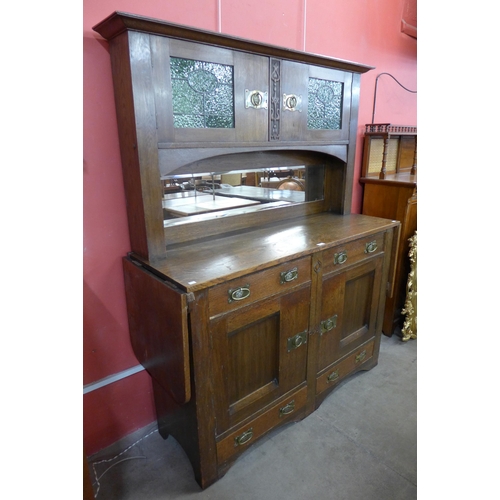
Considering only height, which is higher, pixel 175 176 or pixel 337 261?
pixel 175 176

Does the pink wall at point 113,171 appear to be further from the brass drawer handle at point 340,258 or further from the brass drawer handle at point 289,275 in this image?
the brass drawer handle at point 340,258

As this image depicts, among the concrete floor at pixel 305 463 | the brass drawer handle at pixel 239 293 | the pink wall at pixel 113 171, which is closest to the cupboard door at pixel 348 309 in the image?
the concrete floor at pixel 305 463

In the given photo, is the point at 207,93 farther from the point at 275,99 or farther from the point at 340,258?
the point at 340,258

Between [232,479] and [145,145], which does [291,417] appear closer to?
[232,479]

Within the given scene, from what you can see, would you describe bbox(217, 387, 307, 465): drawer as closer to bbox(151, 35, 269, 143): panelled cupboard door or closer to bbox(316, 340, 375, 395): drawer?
bbox(316, 340, 375, 395): drawer

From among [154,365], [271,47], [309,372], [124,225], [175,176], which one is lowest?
[309,372]

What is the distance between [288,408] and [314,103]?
1580mm

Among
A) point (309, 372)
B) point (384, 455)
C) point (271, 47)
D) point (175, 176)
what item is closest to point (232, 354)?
point (309, 372)

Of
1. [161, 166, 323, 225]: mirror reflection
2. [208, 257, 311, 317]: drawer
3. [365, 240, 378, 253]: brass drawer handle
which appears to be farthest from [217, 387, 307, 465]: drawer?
[161, 166, 323, 225]: mirror reflection

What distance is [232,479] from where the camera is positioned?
152 centimetres

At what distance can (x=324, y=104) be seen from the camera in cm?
184

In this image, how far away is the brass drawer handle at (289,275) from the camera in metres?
1.45

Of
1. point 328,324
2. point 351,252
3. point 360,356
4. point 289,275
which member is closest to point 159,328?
point 289,275

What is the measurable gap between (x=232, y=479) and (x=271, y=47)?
193 centimetres
